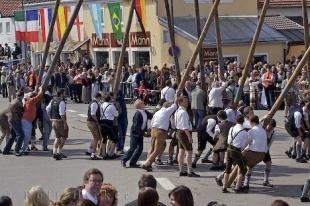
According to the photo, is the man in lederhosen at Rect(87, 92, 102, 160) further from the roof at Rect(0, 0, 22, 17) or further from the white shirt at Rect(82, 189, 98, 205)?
the roof at Rect(0, 0, 22, 17)

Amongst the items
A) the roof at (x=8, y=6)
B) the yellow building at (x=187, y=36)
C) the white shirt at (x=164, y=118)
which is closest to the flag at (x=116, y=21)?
the yellow building at (x=187, y=36)

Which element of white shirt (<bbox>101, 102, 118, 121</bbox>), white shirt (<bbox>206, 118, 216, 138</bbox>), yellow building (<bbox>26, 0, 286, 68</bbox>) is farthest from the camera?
yellow building (<bbox>26, 0, 286, 68</bbox>)

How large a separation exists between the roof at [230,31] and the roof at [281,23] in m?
0.98

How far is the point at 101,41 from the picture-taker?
160 ft

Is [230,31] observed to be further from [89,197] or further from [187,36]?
[89,197]

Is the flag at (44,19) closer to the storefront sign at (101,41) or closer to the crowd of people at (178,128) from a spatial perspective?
the storefront sign at (101,41)

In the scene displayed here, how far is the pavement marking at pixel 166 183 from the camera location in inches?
→ 643

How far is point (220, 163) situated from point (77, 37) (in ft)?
111

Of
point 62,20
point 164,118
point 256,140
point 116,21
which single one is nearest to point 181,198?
point 256,140

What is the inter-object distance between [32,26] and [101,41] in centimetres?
434

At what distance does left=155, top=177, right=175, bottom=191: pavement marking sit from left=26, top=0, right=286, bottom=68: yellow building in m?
24.0

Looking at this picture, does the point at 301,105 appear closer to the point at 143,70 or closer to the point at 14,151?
the point at 14,151

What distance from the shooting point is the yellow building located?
138 feet

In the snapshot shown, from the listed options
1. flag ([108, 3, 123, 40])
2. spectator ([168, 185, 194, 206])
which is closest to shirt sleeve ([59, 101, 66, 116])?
spectator ([168, 185, 194, 206])
